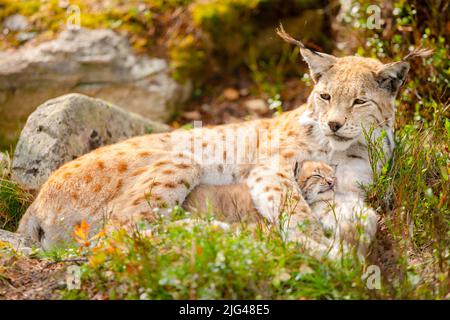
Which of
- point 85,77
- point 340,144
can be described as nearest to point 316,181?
point 340,144

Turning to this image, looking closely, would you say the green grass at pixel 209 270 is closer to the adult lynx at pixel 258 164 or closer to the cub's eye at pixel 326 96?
the adult lynx at pixel 258 164

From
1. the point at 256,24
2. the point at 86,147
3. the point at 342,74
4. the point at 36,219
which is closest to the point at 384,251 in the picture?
the point at 342,74

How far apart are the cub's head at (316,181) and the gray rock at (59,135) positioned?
197 centimetres

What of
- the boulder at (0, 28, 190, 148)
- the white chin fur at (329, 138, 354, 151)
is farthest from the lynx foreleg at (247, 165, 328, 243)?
the boulder at (0, 28, 190, 148)

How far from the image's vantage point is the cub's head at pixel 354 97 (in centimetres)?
→ 476

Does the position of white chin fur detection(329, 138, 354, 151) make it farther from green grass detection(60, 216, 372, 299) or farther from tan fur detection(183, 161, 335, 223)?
green grass detection(60, 216, 372, 299)

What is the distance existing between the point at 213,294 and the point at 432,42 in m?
3.56

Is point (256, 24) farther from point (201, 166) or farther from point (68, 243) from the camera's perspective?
point (68, 243)

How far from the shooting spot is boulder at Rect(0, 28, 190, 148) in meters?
7.54

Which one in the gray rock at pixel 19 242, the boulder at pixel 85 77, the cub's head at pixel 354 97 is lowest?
the gray rock at pixel 19 242

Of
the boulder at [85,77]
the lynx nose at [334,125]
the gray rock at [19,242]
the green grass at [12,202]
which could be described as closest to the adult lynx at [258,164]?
the lynx nose at [334,125]

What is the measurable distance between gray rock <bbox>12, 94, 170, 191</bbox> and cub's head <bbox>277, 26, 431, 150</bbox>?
6.32ft

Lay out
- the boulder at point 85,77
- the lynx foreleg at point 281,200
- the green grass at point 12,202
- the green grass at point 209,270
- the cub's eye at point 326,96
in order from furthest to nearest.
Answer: the boulder at point 85,77
the green grass at point 12,202
the cub's eye at point 326,96
the lynx foreleg at point 281,200
the green grass at point 209,270

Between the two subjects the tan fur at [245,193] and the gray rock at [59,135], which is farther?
the gray rock at [59,135]
